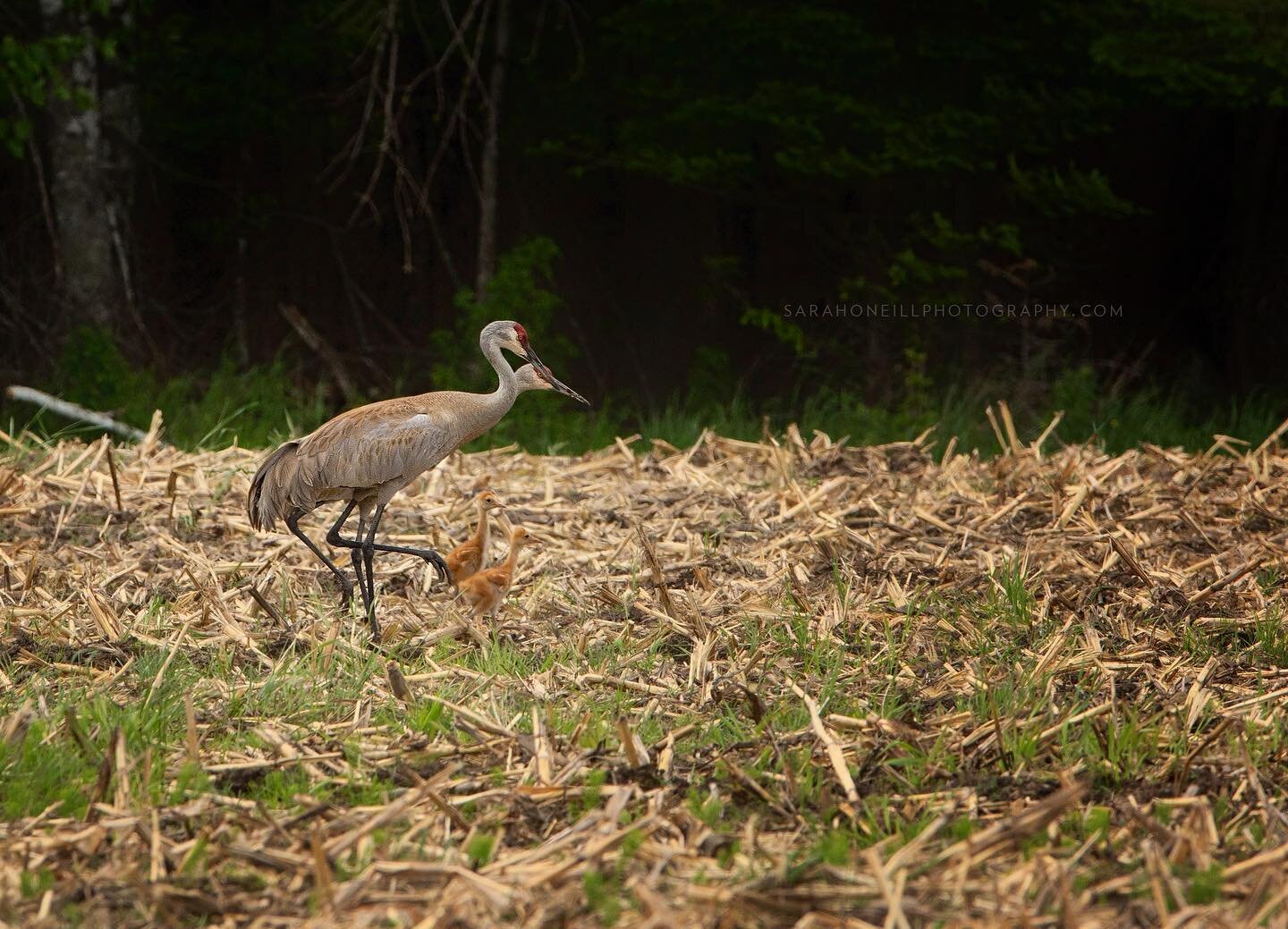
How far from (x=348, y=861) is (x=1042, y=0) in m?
8.99

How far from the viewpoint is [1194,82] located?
9664 mm

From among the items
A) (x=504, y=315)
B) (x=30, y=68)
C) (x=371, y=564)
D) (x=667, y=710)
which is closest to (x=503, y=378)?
(x=371, y=564)

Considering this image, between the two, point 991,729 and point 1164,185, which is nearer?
point 991,729

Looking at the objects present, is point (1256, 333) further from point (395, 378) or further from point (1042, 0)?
point (395, 378)

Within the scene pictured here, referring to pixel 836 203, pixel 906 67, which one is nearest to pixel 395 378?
pixel 836 203

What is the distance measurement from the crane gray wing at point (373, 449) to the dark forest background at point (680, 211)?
4.38 m

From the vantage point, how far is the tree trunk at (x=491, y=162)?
33.5 ft

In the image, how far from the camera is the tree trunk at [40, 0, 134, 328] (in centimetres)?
951

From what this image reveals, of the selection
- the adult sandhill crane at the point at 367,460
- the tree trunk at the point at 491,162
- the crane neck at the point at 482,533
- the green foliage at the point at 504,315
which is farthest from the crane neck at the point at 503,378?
the tree trunk at the point at 491,162

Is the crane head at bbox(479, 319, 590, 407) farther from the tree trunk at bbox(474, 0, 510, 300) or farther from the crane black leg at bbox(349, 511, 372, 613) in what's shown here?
the tree trunk at bbox(474, 0, 510, 300)

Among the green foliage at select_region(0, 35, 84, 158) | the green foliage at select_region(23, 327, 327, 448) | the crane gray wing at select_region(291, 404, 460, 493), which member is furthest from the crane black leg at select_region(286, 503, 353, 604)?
the green foliage at select_region(0, 35, 84, 158)

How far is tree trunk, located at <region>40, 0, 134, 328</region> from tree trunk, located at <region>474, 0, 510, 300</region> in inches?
96.6

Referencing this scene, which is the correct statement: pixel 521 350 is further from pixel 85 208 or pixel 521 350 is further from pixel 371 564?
pixel 85 208

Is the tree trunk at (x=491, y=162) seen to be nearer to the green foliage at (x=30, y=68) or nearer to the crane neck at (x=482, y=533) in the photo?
the green foliage at (x=30, y=68)
